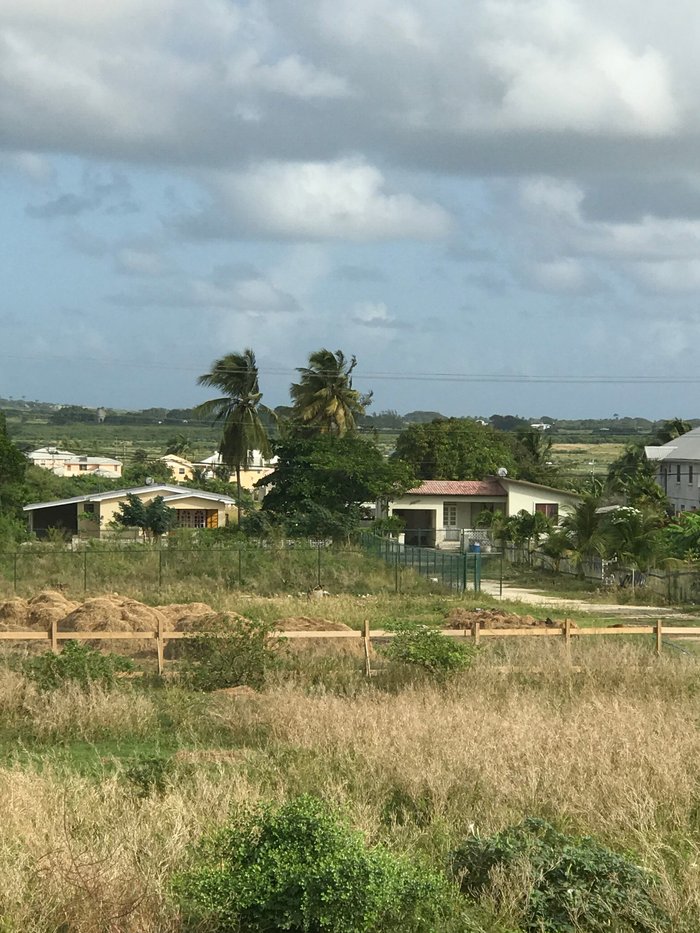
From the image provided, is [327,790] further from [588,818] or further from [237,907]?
[237,907]

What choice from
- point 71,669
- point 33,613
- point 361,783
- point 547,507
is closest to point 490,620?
point 33,613

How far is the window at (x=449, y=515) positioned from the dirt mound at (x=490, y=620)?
120 ft

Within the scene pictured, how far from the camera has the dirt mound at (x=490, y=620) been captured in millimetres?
25297

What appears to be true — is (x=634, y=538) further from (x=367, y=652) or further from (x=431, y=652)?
(x=431, y=652)

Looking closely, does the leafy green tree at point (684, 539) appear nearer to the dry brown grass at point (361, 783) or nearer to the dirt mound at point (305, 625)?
the dirt mound at point (305, 625)

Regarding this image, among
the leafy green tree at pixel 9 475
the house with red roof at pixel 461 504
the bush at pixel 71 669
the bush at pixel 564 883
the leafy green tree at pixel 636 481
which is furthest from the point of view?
the house with red roof at pixel 461 504

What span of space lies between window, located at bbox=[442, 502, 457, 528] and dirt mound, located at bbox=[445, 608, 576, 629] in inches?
1438

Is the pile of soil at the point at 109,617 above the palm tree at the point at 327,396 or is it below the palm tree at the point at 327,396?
below

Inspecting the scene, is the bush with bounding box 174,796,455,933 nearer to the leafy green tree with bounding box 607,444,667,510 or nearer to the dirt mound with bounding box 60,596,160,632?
the dirt mound with bounding box 60,596,160,632

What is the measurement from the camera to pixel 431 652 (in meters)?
18.4

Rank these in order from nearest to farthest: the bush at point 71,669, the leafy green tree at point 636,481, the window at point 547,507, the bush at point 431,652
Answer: the bush at point 71,669 → the bush at point 431,652 → the leafy green tree at point 636,481 → the window at point 547,507

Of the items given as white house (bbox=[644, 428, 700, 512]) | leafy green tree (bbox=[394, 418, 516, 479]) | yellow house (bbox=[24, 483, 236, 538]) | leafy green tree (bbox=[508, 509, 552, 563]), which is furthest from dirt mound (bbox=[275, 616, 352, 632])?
leafy green tree (bbox=[394, 418, 516, 479])

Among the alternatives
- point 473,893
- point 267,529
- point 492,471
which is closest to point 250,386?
point 267,529

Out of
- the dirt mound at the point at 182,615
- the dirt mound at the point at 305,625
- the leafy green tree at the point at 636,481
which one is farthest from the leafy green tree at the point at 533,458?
the dirt mound at the point at 305,625
